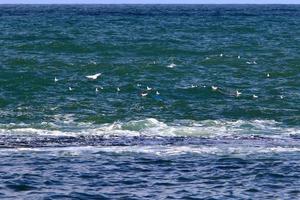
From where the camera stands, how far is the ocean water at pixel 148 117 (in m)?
16.0

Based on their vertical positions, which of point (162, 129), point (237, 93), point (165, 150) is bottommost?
point (237, 93)

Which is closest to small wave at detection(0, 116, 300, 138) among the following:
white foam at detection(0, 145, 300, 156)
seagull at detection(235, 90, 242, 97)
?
white foam at detection(0, 145, 300, 156)

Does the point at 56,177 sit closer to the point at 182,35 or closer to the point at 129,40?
the point at 129,40

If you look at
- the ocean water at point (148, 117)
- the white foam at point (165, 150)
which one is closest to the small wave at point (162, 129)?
the ocean water at point (148, 117)

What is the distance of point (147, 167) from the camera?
17.3m

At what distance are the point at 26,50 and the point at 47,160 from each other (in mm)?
23984

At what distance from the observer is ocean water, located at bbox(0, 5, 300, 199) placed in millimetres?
16016

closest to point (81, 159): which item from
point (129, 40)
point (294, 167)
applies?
point (294, 167)

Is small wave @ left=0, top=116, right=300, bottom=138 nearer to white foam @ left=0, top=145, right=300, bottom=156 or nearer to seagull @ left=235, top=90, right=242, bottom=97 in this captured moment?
white foam @ left=0, top=145, right=300, bottom=156

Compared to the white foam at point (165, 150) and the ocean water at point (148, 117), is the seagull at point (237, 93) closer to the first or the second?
the ocean water at point (148, 117)

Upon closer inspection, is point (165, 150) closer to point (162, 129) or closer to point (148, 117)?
point (162, 129)

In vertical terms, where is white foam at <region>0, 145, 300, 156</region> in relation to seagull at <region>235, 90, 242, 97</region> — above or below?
above

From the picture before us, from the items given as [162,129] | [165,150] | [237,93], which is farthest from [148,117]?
[165,150]

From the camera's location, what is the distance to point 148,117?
25234mm
